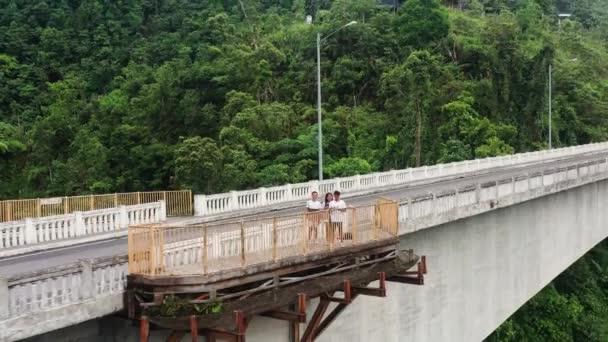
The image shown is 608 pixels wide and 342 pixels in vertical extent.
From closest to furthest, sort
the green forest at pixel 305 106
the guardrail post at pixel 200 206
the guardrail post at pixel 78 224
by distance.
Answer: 1. the guardrail post at pixel 78 224
2. the guardrail post at pixel 200 206
3. the green forest at pixel 305 106

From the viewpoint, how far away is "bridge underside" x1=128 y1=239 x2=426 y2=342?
838 cm

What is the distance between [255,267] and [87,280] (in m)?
2.31

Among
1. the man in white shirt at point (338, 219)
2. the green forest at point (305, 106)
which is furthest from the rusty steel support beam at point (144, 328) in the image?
the green forest at point (305, 106)

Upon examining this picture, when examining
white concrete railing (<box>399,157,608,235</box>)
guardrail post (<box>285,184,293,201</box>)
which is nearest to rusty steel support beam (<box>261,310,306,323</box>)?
white concrete railing (<box>399,157,608,235</box>)

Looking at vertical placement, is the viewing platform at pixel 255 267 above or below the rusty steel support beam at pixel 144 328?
above

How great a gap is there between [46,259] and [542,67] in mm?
47873

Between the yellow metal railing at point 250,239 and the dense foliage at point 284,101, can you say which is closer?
the yellow metal railing at point 250,239

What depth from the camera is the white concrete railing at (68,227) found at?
1405 cm

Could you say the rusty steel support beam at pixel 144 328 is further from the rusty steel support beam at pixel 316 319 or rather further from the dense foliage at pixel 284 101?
the dense foliage at pixel 284 101

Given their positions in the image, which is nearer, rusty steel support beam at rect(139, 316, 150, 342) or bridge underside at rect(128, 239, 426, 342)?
rusty steel support beam at rect(139, 316, 150, 342)

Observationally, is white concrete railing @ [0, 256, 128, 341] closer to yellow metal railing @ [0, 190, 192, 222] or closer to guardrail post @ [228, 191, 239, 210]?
guardrail post @ [228, 191, 239, 210]

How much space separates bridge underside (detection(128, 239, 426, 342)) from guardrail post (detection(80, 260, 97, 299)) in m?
0.51

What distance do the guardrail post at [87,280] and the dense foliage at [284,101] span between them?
29.5 metres

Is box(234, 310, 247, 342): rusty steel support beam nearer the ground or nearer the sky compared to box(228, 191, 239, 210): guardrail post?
nearer the ground
